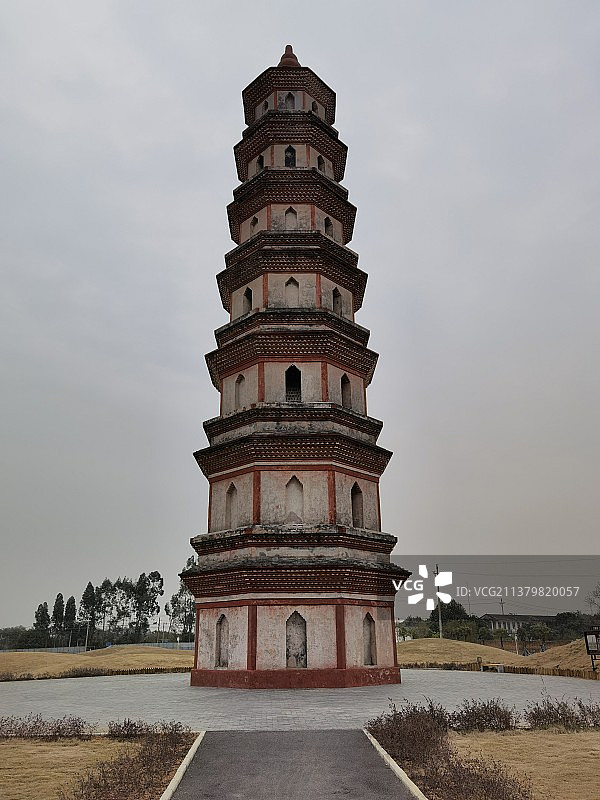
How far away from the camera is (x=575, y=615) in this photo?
89188 mm

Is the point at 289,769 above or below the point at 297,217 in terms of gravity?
below

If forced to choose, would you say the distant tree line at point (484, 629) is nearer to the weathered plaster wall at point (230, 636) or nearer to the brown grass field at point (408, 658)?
the brown grass field at point (408, 658)

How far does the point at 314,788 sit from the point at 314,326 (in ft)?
59.0

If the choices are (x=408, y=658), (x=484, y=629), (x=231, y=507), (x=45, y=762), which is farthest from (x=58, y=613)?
(x=45, y=762)

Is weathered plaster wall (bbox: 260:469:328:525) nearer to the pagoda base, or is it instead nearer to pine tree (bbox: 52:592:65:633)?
the pagoda base

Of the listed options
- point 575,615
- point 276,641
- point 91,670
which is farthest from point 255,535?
point 575,615

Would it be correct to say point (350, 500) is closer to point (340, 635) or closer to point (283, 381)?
point (340, 635)

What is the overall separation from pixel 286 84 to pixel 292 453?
1718 centimetres

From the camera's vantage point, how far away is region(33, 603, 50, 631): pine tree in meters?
95.2

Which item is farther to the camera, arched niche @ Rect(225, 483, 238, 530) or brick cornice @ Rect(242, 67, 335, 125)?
brick cornice @ Rect(242, 67, 335, 125)

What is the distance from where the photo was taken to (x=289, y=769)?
841 cm

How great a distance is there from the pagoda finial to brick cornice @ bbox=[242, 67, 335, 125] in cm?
90

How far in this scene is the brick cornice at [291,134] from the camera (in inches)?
1111

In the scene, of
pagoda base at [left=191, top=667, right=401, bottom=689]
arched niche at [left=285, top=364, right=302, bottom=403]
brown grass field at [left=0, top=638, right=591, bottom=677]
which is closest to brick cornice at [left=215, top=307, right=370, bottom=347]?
arched niche at [left=285, top=364, right=302, bottom=403]
